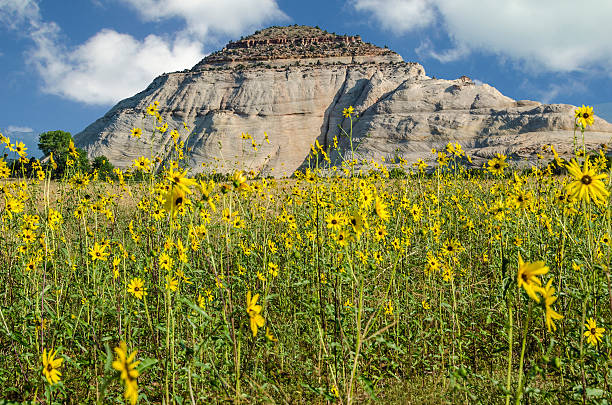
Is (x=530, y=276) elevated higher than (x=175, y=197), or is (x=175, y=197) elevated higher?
(x=175, y=197)

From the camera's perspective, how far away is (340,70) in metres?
45.4

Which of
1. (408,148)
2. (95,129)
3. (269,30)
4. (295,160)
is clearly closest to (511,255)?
(408,148)

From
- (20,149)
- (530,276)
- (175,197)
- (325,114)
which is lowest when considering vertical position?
(530,276)

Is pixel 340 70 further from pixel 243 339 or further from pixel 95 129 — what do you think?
pixel 243 339

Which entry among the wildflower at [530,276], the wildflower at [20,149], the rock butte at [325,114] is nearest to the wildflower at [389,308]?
the wildflower at [530,276]

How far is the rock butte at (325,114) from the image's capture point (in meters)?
31.0

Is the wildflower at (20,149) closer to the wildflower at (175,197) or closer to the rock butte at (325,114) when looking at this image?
the wildflower at (175,197)

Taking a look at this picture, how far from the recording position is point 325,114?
42.1m

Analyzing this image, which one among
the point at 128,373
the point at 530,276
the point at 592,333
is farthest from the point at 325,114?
the point at 128,373

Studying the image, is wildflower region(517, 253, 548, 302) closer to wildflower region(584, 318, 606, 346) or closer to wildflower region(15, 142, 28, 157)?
wildflower region(584, 318, 606, 346)

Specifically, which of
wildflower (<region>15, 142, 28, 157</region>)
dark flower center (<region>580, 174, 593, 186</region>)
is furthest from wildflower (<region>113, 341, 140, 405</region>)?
wildflower (<region>15, 142, 28, 157</region>)

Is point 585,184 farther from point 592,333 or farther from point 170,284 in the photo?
point 170,284

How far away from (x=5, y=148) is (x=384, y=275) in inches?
151

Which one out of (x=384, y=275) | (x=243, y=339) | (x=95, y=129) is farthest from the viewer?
(x=95, y=129)
